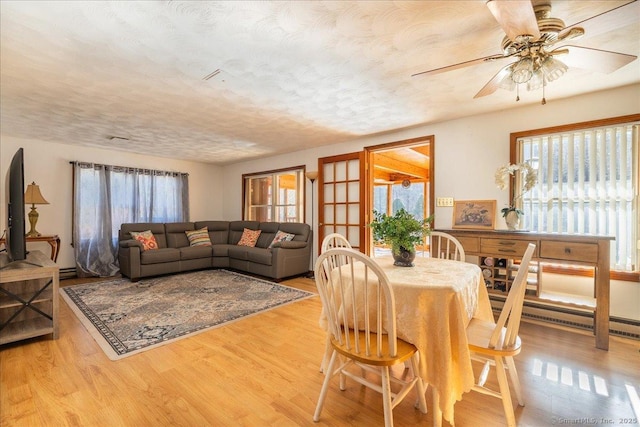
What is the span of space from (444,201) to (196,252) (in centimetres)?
407

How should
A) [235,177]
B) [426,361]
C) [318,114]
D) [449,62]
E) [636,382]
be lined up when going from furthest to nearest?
[235,177] → [318,114] → [449,62] → [636,382] → [426,361]

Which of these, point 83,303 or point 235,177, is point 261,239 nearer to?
point 235,177

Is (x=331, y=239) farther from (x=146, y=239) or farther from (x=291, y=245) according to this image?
(x=146, y=239)

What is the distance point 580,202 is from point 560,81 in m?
1.15

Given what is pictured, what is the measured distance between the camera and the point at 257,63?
84.6 inches

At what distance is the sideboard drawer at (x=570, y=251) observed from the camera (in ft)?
7.81

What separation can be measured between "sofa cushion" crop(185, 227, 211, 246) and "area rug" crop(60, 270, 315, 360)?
821mm

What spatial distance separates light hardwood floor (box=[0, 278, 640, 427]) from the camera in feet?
5.15

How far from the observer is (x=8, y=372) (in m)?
1.98

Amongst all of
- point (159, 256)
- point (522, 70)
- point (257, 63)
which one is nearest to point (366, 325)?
point (522, 70)

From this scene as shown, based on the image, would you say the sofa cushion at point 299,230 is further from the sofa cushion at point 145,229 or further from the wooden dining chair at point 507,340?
the wooden dining chair at point 507,340

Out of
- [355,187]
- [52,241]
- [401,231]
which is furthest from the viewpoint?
[355,187]

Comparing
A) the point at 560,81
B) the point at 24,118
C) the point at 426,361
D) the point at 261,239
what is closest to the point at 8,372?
the point at 426,361

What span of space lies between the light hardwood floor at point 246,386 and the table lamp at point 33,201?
2576mm
